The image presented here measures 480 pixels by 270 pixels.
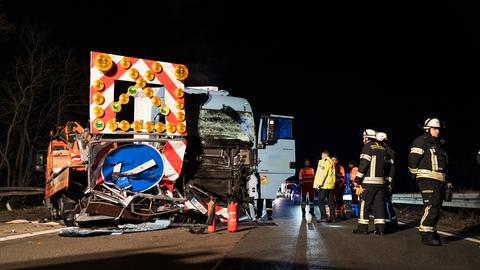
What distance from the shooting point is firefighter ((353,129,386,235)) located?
26.7ft

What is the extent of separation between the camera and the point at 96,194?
778cm

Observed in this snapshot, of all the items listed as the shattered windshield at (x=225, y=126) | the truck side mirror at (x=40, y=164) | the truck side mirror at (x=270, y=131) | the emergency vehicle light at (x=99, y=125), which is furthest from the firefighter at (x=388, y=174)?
the truck side mirror at (x=40, y=164)

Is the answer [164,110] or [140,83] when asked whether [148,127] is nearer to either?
[164,110]

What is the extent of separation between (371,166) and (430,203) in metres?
1.45

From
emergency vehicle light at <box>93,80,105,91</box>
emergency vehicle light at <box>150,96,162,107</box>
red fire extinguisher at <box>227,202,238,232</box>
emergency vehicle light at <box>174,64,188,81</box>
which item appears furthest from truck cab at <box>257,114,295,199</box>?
emergency vehicle light at <box>93,80,105,91</box>

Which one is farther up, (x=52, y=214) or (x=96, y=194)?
(x=96, y=194)

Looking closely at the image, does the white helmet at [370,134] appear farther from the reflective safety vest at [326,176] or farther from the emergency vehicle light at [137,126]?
the emergency vehicle light at [137,126]

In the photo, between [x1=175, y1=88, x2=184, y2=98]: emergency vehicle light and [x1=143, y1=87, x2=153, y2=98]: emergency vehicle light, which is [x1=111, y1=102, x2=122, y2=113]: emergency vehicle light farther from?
[x1=175, y1=88, x2=184, y2=98]: emergency vehicle light

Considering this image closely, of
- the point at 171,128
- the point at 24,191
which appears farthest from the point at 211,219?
the point at 24,191

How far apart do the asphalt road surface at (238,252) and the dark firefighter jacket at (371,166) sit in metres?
0.94

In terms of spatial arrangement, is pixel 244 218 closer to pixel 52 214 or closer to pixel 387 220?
pixel 387 220

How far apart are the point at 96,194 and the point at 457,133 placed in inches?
1507

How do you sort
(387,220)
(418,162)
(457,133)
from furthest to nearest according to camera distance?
(457,133) < (387,220) < (418,162)

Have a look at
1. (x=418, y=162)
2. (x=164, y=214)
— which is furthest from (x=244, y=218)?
(x=418, y=162)
